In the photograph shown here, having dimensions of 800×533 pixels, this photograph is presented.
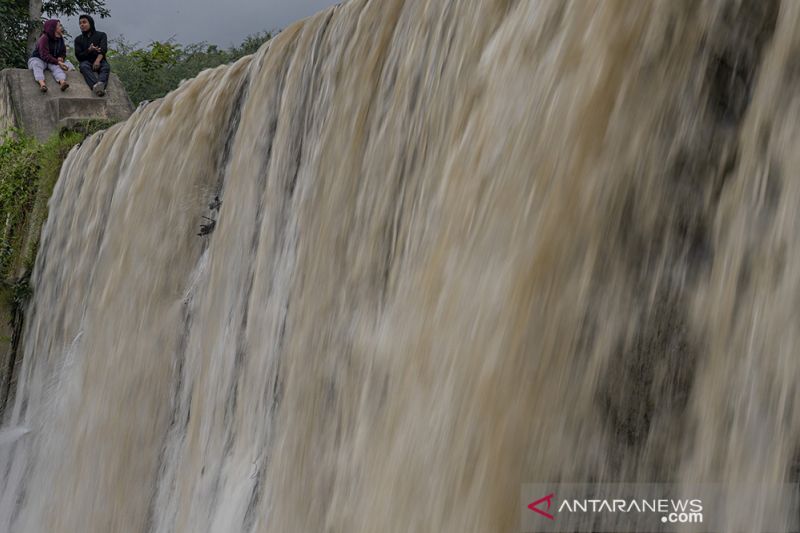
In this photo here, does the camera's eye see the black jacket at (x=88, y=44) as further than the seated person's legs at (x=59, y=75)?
Yes

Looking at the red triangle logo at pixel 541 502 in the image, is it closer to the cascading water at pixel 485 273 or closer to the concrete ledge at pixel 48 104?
the cascading water at pixel 485 273

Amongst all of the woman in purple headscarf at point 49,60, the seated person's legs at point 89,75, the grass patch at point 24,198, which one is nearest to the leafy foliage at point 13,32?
the woman in purple headscarf at point 49,60

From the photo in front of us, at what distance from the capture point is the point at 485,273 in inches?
102

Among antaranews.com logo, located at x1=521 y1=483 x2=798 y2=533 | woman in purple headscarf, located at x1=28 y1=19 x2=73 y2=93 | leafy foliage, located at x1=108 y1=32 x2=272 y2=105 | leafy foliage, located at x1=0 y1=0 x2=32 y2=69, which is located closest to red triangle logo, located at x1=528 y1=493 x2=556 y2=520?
antaranews.com logo, located at x1=521 y1=483 x2=798 y2=533

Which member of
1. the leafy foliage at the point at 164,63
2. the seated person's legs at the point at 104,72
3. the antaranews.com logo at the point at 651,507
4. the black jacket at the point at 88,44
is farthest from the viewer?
the leafy foliage at the point at 164,63

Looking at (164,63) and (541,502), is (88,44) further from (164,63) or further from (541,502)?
(541,502)

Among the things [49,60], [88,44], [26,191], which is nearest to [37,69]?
[49,60]

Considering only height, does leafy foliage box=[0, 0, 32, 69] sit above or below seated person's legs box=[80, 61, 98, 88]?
above

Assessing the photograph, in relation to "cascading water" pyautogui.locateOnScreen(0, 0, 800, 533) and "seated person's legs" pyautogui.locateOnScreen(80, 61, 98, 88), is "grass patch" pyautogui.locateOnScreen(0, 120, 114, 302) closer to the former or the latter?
"seated person's legs" pyautogui.locateOnScreen(80, 61, 98, 88)

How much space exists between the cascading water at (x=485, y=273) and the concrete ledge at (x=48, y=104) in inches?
205

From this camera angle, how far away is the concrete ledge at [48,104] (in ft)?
31.2

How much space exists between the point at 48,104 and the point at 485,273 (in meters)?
8.09

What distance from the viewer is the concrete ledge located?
9500 millimetres

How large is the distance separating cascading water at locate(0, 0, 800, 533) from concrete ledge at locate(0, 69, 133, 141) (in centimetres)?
520
